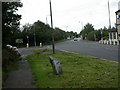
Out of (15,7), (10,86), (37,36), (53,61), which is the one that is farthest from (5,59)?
(37,36)

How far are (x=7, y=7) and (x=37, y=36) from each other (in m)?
44.1

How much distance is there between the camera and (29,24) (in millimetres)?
62656

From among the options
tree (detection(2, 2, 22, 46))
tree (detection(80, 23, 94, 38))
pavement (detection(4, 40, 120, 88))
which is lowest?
pavement (detection(4, 40, 120, 88))

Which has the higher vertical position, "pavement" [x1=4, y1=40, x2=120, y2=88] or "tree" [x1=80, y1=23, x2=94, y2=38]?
"tree" [x1=80, y1=23, x2=94, y2=38]

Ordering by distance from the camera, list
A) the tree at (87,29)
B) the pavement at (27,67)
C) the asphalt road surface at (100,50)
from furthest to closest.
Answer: the tree at (87,29), the asphalt road surface at (100,50), the pavement at (27,67)

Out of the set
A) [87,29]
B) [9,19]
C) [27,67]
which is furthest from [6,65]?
[87,29]

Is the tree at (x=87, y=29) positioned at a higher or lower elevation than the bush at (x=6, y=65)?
higher

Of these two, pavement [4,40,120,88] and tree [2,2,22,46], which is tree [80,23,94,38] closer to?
pavement [4,40,120,88]

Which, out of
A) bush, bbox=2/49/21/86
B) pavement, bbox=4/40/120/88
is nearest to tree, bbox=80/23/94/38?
pavement, bbox=4/40/120/88

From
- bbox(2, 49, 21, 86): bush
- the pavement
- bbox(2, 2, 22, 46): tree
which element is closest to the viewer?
the pavement

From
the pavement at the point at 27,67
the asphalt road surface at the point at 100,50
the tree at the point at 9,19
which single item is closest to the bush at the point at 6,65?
the pavement at the point at 27,67

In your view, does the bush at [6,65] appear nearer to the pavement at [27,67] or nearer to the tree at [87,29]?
the pavement at [27,67]

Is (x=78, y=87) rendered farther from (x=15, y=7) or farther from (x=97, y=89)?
(x=15, y=7)

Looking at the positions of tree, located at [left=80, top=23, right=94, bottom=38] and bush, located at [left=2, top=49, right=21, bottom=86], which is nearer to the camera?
bush, located at [left=2, top=49, right=21, bottom=86]
